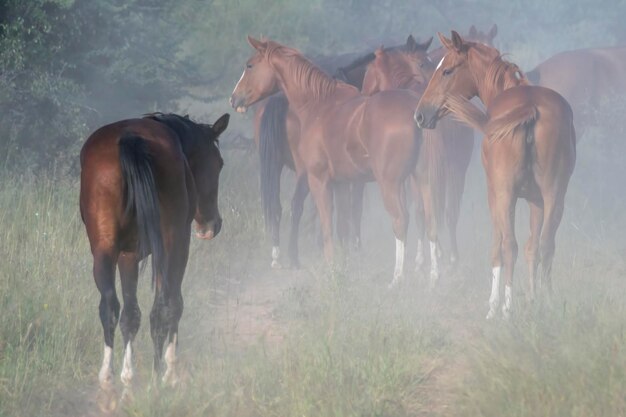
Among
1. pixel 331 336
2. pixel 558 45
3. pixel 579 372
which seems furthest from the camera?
pixel 558 45

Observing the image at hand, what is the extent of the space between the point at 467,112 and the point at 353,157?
226 cm

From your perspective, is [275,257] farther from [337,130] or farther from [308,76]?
[308,76]

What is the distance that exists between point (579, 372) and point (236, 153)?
1167 cm

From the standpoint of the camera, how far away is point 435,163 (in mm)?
11266

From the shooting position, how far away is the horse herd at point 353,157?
612 cm

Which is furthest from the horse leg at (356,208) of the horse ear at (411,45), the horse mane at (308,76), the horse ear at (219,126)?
the horse ear at (219,126)

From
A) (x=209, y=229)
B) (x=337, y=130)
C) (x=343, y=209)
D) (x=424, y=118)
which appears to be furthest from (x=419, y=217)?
(x=209, y=229)

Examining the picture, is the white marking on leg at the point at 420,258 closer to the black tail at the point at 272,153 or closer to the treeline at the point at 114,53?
Result: the black tail at the point at 272,153

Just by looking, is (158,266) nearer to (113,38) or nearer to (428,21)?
(113,38)

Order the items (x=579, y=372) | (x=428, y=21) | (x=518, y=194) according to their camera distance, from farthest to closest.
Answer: (x=428, y=21) → (x=518, y=194) → (x=579, y=372)

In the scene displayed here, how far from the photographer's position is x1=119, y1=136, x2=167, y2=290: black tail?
5953mm

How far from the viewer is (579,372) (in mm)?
5531

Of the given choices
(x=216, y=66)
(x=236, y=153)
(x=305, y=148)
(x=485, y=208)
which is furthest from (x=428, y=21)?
(x=305, y=148)

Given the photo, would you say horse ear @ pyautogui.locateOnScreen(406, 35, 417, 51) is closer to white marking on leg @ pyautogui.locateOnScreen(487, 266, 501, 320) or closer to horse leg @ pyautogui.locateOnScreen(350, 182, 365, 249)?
horse leg @ pyautogui.locateOnScreen(350, 182, 365, 249)
